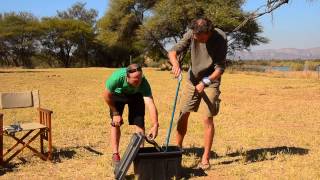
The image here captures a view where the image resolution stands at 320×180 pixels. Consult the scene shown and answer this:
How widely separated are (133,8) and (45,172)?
1642 inches

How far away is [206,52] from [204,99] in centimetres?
62

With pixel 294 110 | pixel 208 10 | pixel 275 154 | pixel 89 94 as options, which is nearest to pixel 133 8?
pixel 208 10

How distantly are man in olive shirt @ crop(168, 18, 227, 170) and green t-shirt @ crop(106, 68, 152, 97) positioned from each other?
49cm

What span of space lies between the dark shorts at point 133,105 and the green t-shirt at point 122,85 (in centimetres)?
9

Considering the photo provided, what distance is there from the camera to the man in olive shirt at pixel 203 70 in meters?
6.05

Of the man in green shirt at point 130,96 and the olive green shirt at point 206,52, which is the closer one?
the man in green shirt at point 130,96

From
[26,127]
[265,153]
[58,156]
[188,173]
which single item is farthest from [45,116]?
[265,153]

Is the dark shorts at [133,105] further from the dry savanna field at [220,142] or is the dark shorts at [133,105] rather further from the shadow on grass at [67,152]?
the shadow on grass at [67,152]

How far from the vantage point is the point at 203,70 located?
629cm

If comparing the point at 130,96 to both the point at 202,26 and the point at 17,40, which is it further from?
the point at 17,40

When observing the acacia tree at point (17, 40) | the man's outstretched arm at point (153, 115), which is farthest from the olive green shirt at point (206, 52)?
the acacia tree at point (17, 40)

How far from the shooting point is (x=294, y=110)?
12.6 metres

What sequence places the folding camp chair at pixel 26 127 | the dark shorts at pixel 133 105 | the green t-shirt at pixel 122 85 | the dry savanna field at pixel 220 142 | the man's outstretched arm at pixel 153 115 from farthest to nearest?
the folding camp chair at pixel 26 127 < the dry savanna field at pixel 220 142 < the dark shorts at pixel 133 105 < the green t-shirt at pixel 122 85 < the man's outstretched arm at pixel 153 115

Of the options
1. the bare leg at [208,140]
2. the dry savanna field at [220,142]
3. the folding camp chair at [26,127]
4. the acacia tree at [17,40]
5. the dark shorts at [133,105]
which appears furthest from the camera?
the acacia tree at [17,40]
